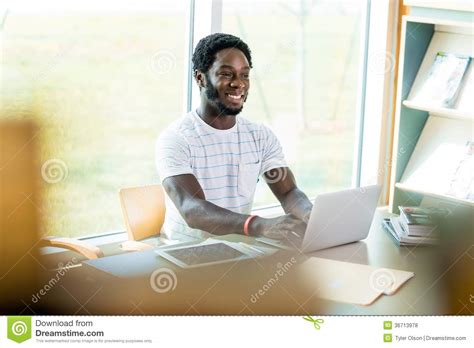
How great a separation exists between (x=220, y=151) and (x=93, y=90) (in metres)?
0.54

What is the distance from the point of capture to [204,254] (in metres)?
2.09

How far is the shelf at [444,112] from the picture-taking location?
3386 millimetres

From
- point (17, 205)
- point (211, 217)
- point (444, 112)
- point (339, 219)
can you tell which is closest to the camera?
point (17, 205)

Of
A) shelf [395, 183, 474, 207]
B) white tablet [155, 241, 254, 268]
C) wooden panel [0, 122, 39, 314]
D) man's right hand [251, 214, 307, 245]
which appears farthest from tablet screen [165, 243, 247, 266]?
shelf [395, 183, 474, 207]

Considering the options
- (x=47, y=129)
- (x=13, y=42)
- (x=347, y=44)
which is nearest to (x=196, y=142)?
(x=47, y=129)

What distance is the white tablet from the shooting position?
2.05m

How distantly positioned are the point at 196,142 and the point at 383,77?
50.7 inches

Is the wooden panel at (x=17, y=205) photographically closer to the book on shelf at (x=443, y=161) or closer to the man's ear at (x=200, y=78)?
the man's ear at (x=200, y=78)

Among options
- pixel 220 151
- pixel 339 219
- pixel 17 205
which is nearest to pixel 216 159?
pixel 220 151

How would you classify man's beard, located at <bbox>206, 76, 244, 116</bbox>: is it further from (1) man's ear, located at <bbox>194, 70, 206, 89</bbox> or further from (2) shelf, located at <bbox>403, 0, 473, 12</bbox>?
(2) shelf, located at <bbox>403, 0, 473, 12</bbox>

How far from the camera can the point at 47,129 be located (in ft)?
8.91
